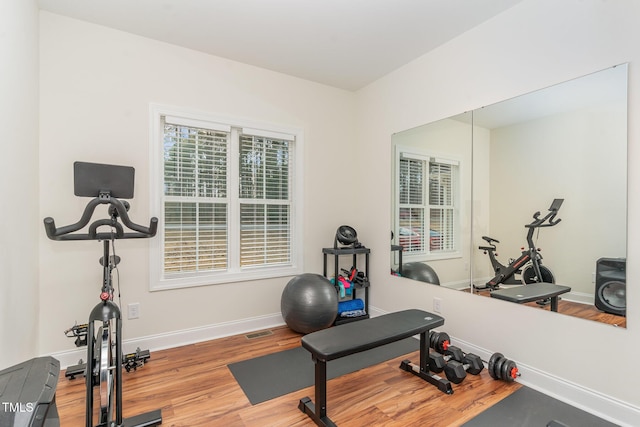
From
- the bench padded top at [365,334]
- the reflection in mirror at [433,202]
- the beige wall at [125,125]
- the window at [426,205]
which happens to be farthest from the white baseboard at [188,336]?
the window at [426,205]

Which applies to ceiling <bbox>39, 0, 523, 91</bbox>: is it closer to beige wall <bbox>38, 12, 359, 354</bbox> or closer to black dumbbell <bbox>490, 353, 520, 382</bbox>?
beige wall <bbox>38, 12, 359, 354</bbox>

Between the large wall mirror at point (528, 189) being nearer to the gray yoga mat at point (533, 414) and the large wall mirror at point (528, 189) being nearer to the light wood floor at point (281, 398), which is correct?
the gray yoga mat at point (533, 414)

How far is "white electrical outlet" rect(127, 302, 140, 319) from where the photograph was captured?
8.69 feet

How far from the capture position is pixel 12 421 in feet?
2.50

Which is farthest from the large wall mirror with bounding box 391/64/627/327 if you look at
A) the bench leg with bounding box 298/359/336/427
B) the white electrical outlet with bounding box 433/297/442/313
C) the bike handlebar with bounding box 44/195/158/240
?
the bike handlebar with bounding box 44/195/158/240

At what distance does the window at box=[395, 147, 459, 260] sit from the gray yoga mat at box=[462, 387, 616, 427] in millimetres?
1169

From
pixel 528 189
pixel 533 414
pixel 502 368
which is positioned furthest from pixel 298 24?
pixel 533 414

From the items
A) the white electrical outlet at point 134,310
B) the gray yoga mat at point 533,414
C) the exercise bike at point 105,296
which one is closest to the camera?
the exercise bike at point 105,296

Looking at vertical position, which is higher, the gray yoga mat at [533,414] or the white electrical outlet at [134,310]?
the white electrical outlet at [134,310]

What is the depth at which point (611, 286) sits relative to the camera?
1.83 metres

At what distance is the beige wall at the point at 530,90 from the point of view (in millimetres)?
1773

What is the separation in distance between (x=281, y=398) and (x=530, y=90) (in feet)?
9.11

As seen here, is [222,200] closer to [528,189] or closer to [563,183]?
[528,189]

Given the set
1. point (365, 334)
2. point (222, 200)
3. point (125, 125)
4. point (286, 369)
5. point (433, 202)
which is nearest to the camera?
point (365, 334)
